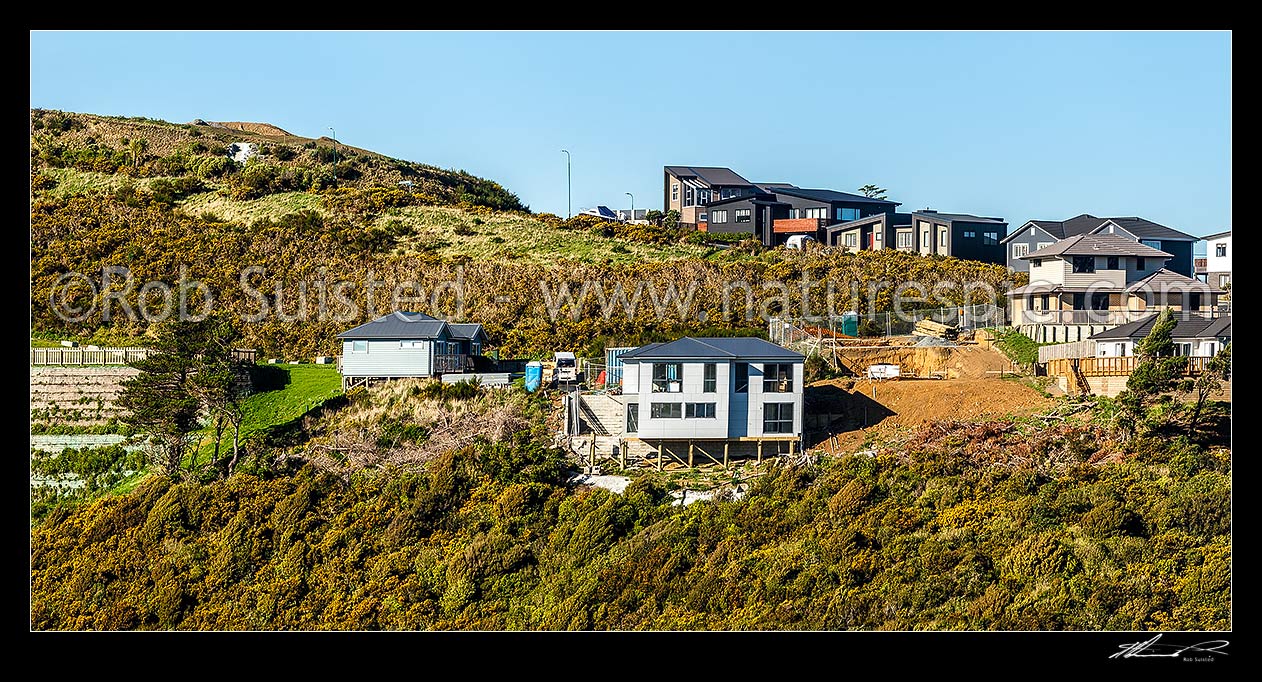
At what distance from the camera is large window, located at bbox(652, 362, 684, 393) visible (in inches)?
1160

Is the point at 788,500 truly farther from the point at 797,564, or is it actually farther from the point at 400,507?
the point at 400,507

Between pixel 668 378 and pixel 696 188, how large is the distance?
34.1 metres

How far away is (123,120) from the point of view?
72438 mm

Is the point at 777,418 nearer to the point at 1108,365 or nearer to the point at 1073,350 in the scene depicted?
the point at 1108,365

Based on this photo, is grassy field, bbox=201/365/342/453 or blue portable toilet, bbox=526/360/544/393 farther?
blue portable toilet, bbox=526/360/544/393

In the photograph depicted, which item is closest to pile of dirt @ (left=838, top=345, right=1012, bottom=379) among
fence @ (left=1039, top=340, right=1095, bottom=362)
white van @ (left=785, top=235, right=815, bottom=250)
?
fence @ (left=1039, top=340, right=1095, bottom=362)

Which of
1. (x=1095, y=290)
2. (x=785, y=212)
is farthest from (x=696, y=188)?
(x=1095, y=290)

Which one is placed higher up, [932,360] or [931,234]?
[931,234]

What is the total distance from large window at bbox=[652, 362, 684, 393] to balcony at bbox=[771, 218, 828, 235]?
95.8 ft

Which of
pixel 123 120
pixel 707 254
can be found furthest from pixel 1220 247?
pixel 123 120

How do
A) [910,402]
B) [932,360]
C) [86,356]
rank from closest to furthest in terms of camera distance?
[910,402]
[932,360]
[86,356]

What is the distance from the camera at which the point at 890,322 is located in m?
39.9

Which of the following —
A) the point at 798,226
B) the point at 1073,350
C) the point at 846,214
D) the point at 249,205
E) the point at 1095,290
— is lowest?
the point at 1073,350

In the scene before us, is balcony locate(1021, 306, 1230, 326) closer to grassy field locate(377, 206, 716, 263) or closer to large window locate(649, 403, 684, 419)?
large window locate(649, 403, 684, 419)
